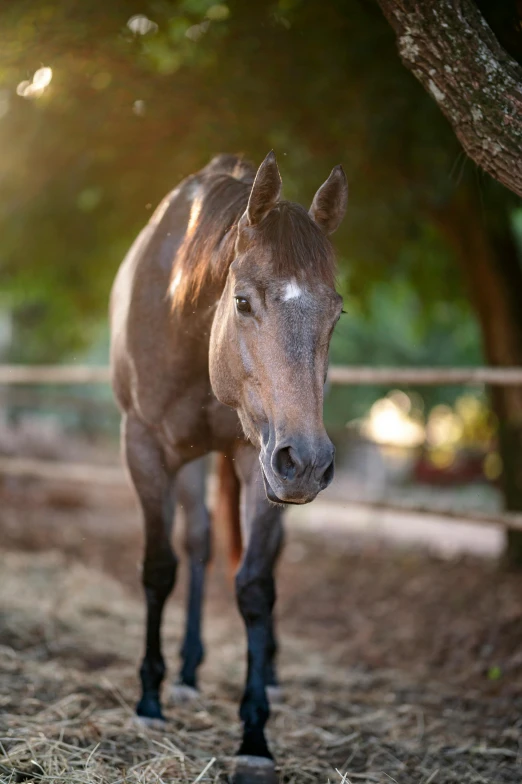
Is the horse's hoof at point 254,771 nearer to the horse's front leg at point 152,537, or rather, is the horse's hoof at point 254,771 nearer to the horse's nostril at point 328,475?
the horse's front leg at point 152,537

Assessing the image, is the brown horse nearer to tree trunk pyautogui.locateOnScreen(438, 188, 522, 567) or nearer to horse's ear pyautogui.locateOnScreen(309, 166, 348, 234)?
horse's ear pyautogui.locateOnScreen(309, 166, 348, 234)

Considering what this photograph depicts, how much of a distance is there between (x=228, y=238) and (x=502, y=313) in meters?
3.45

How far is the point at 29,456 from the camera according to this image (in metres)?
8.47

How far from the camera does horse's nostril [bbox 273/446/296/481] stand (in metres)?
1.91

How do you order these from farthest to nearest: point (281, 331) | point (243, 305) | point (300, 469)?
point (243, 305) < point (281, 331) < point (300, 469)

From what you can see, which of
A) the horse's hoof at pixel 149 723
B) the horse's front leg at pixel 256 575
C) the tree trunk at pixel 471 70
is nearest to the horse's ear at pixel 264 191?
the tree trunk at pixel 471 70

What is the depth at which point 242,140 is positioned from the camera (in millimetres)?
4133

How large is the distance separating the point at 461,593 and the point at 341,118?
299cm

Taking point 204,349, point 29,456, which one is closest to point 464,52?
point 204,349

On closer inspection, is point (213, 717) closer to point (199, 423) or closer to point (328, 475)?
point (199, 423)

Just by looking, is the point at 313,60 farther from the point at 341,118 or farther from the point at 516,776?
the point at 516,776

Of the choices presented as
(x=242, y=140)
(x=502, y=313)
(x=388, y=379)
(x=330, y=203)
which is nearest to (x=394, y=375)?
(x=388, y=379)

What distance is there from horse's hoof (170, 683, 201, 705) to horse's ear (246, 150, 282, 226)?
2041 mm

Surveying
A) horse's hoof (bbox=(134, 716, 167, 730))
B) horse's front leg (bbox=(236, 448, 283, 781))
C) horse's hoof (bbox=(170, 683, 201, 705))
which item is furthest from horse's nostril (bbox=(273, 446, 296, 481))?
horse's hoof (bbox=(170, 683, 201, 705))
